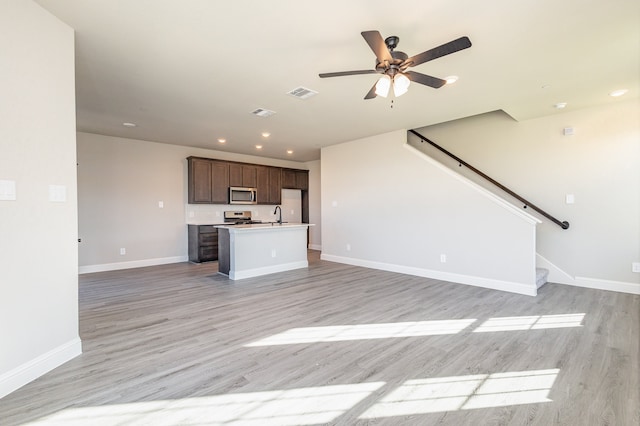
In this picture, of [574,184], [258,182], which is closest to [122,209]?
[258,182]

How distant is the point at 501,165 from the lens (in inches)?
198

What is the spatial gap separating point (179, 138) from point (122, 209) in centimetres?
185

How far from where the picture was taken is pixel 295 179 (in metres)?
8.41

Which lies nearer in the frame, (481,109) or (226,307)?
(226,307)

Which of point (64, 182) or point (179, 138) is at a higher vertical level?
point (179, 138)

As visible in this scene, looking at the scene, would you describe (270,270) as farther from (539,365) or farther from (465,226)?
(539,365)

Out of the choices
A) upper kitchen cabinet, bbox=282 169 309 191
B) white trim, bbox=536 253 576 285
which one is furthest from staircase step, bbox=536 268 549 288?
upper kitchen cabinet, bbox=282 169 309 191

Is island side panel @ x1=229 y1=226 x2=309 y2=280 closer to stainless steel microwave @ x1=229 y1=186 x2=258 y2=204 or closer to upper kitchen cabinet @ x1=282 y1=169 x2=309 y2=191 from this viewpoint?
stainless steel microwave @ x1=229 y1=186 x2=258 y2=204

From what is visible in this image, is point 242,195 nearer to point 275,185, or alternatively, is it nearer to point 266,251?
point 275,185

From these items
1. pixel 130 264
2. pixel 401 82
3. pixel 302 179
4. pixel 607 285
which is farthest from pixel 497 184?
pixel 130 264

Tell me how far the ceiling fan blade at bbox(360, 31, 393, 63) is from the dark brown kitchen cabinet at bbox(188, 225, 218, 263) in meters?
5.26

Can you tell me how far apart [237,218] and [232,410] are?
19.4 ft

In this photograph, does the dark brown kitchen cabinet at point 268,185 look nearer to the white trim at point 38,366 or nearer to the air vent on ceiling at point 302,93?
the air vent on ceiling at point 302,93

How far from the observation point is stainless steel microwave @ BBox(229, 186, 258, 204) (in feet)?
23.0
